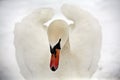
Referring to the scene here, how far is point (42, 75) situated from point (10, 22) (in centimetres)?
32

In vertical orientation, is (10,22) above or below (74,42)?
above

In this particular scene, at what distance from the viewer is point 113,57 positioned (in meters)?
1.65

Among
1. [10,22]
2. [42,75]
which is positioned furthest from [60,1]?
[42,75]

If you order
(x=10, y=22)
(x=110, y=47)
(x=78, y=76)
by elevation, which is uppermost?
(x=10, y=22)

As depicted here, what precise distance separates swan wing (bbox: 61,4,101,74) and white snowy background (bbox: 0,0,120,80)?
3cm

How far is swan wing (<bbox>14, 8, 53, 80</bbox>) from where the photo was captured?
5.39ft

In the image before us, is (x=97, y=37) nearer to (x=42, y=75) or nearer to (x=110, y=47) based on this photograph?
(x=110, y=47)

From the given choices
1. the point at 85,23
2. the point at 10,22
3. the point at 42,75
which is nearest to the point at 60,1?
the point at 85,23

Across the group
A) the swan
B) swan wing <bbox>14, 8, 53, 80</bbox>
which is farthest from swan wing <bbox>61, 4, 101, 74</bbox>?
swan wing <bbox>14, 8, 53, 80</bbox>

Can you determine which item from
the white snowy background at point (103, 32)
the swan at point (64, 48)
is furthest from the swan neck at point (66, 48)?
the white snowy background at point (103, 32)

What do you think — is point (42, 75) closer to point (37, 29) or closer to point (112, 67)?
point (37, 29)

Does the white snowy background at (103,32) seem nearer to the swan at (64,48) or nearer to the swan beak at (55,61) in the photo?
the swan at (64,48)

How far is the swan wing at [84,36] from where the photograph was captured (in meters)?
1.63

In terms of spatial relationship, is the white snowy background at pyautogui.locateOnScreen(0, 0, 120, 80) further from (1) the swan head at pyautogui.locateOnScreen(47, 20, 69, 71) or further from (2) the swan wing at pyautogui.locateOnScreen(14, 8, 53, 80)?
(1) the swan head at pyautogui.locateOnScreen(47, 20, 69, 71)
